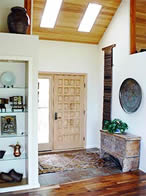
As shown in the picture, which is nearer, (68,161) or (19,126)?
(19,126)

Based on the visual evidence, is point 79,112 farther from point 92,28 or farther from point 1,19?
point 1,19

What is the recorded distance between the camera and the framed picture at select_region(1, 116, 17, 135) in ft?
12.5

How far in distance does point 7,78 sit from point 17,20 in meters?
0.97

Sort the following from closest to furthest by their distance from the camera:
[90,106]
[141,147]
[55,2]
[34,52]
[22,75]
A: [34,52], [22,75], [141,147], [55,2], [90,106]

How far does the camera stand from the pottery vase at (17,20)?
3578 millimetres

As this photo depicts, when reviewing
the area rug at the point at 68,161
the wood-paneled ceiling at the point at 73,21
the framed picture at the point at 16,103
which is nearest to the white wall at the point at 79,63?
the wood-paneled ceiling at the point at 73,21

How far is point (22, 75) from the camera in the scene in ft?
12.8

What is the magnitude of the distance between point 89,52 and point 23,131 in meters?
3.29

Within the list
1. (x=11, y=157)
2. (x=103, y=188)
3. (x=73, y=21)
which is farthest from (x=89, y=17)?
(x=103, y=188)

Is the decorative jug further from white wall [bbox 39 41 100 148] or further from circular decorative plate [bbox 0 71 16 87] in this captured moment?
white wall [bbox 39 41 100 148]

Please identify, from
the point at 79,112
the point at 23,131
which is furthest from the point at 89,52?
the point at 23,131

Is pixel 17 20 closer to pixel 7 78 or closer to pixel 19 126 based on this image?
pixel 7 78

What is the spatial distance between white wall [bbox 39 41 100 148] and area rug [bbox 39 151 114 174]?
2.79ft

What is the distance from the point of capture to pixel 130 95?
4.93 meters
